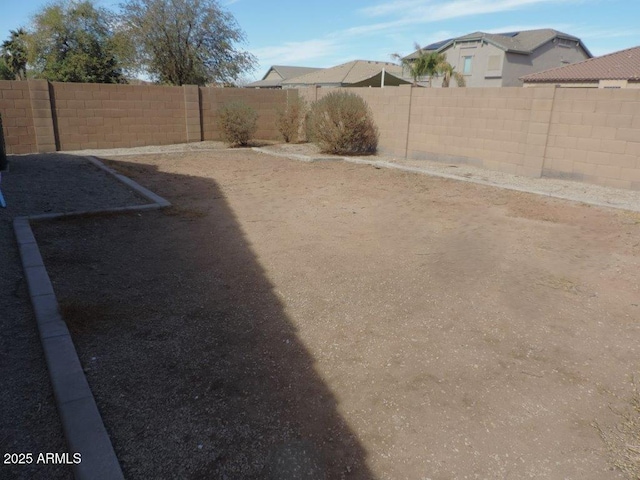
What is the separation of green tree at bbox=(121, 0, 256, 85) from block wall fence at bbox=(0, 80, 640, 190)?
30.2ft

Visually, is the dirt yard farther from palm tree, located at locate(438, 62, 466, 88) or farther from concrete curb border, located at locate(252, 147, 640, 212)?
palm tree, located at locate(438, 62, 466, 88)

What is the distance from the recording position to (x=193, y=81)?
87.8 ft

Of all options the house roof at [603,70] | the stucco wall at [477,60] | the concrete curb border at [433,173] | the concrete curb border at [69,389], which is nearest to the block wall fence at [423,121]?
the concrete curb border at [433,173]

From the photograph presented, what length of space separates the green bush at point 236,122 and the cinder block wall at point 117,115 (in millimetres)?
1576

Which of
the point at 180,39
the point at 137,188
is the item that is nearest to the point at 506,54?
the point at 180,39

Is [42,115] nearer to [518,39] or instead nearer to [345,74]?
[345,74]

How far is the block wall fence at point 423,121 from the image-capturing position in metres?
10.3

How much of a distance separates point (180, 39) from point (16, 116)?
13117mm

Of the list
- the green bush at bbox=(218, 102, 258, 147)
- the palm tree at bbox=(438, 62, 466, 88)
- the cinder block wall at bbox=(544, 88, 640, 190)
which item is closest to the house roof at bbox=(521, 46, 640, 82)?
the palm tree at bbox=(438, 62, 466, 88)

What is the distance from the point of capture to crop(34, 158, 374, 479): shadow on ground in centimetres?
273

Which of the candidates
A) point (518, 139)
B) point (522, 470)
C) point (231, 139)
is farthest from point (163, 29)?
point (522, 470)

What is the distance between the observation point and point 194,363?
3.61m

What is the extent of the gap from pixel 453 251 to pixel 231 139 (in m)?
12.9

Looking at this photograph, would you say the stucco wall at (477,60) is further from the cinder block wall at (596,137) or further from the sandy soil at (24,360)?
the sandy soil at (24,360)
